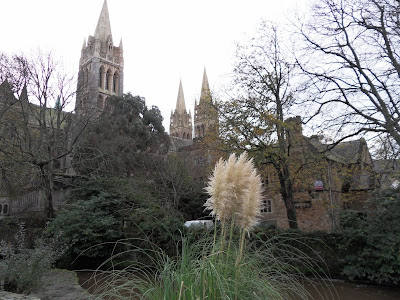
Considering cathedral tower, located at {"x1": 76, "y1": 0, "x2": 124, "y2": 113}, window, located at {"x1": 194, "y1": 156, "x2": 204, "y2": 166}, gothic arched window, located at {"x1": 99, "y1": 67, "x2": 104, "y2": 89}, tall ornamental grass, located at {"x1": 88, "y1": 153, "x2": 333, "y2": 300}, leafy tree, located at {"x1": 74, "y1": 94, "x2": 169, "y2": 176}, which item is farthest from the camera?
gothic arched window, located at {"x1": 99, "y1": 67, "x2": 104, "y2": 89}

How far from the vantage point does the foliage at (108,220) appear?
1259cm

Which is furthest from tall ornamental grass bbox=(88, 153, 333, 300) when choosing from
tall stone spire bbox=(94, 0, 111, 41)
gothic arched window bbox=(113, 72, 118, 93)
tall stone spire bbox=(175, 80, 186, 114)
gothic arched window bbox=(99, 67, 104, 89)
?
tall stone spire bbox=(175, 80, 186, 114)

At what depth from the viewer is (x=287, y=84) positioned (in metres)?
14.1

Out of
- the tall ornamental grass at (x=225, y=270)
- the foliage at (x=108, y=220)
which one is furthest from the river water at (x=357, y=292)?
the tall ornamental grass at (x=225, y=270)

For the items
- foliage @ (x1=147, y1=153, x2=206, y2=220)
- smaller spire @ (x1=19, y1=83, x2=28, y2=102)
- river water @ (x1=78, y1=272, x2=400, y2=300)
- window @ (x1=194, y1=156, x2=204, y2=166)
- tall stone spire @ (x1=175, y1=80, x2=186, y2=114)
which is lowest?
river water @ (x1=78, y1=272, x2=400, y2=300)

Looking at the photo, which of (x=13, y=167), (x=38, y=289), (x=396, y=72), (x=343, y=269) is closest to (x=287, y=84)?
(x=396, y=72)

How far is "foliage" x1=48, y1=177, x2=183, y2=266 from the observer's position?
1259 cm

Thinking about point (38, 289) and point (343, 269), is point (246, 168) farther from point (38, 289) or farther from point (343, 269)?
point (343, 269)

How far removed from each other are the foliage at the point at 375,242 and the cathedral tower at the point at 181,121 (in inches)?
2648

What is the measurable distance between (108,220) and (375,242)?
9.78 meters

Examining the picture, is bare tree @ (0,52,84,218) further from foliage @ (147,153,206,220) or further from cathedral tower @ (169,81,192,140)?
cathedral tower @ (169,81,192,140)

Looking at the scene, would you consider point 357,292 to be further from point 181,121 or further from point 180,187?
point 181,121

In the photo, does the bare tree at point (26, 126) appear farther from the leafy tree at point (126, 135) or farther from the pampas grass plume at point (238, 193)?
the pampas grass plume at point (238, 193)

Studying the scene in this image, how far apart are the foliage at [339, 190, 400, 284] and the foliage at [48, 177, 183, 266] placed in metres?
6.20
